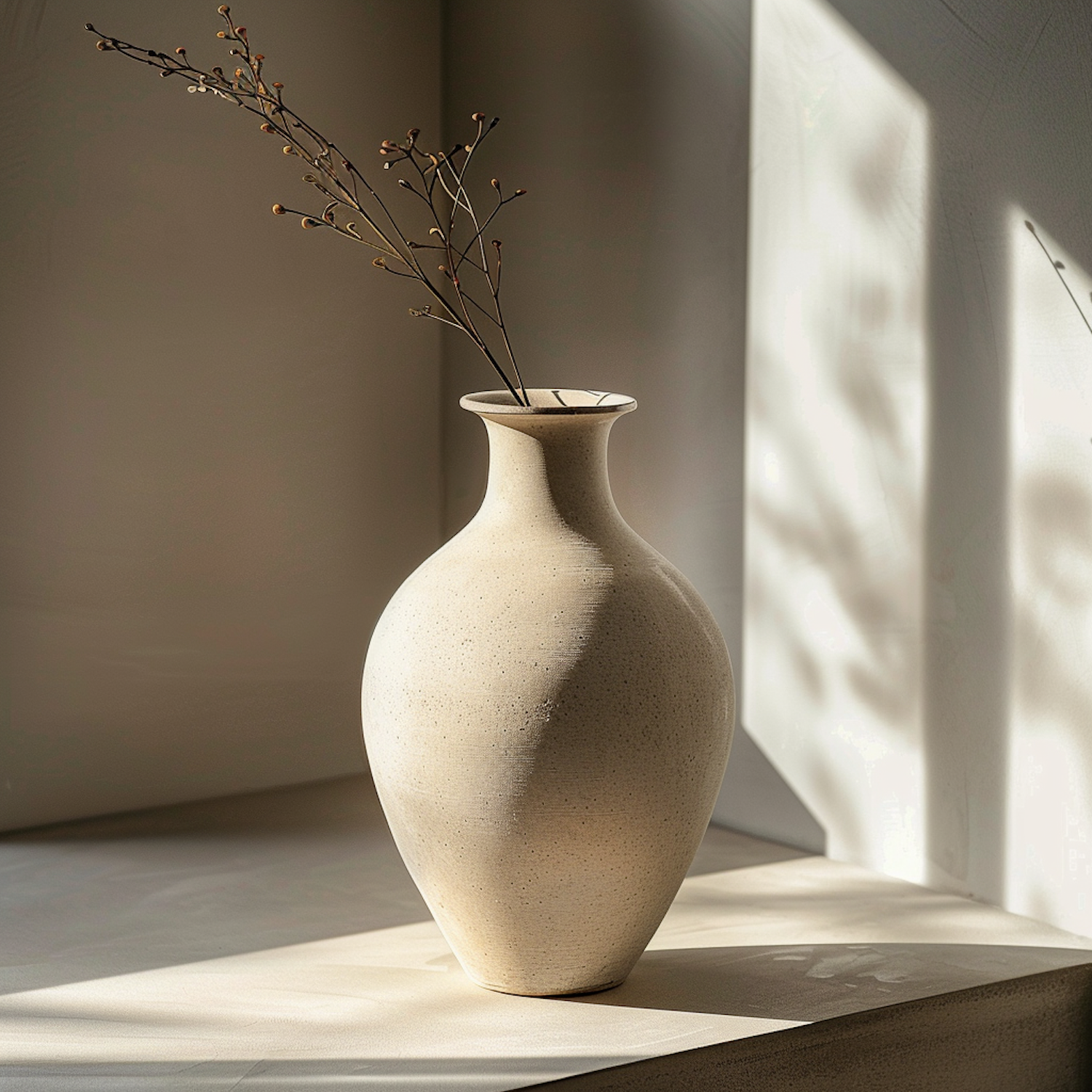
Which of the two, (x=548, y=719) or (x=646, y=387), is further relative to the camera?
(x=646, y=387)

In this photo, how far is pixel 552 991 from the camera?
1933 millimetres

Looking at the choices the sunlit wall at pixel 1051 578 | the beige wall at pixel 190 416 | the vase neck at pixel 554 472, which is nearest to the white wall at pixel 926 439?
the sunlit wall at pixel 1051 578

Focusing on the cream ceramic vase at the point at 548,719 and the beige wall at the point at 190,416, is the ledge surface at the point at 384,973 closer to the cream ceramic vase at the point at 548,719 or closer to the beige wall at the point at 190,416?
the cream ceramic vase at the point at 548,719

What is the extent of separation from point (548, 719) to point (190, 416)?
1430 mm

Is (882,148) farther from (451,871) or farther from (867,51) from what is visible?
Answer: (451,871)

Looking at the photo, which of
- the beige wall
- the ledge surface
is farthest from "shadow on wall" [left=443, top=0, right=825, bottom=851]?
the ledge surface

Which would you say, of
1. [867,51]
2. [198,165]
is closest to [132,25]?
[198,165]

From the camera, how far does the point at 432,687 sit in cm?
183

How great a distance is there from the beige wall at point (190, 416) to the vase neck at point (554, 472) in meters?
1.20

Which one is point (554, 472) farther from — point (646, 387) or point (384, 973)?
point (646, 387)

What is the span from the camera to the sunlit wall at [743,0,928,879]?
236cm

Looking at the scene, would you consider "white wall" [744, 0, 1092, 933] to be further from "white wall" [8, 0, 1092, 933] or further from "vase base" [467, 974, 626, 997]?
"vase base" [467, 974, 626, 997]

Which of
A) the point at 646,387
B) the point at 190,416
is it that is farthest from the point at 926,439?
the point at 190,416

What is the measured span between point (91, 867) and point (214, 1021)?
78 cm
